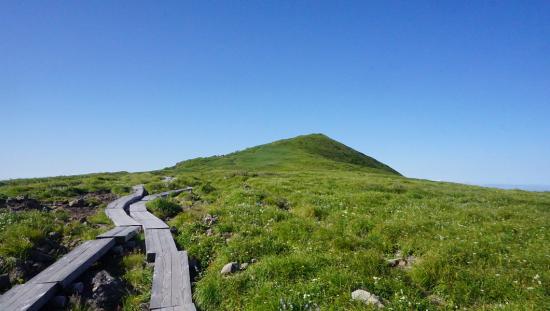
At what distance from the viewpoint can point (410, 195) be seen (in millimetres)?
20203

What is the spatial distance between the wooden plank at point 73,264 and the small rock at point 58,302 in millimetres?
276

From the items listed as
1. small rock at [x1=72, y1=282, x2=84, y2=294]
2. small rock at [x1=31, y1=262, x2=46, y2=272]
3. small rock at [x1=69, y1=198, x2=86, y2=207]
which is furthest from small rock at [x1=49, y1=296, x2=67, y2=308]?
small rock at [x1=69, y1=198, x2=86, y2=207]

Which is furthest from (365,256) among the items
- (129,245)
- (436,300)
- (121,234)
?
(121,234)

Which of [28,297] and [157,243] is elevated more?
[157,243]

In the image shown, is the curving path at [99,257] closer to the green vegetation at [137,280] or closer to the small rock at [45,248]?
the green vegetation at [137,280]

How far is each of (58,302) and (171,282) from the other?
2255mm

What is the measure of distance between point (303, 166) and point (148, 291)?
194 feet

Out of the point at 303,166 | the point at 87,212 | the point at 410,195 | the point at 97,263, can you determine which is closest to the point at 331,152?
the point at 303,166

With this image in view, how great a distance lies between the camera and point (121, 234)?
10781 millimetres

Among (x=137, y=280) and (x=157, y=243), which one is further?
(x=157, y=243)

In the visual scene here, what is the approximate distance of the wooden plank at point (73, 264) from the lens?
24.0ft

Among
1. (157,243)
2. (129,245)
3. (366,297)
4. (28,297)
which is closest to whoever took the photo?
(28,297)

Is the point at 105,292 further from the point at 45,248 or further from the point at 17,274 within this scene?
the point at 45,248


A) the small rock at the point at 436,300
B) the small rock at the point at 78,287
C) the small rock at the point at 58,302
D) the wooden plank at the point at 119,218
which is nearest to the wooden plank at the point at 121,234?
the wooden plank at the point at 119,218
